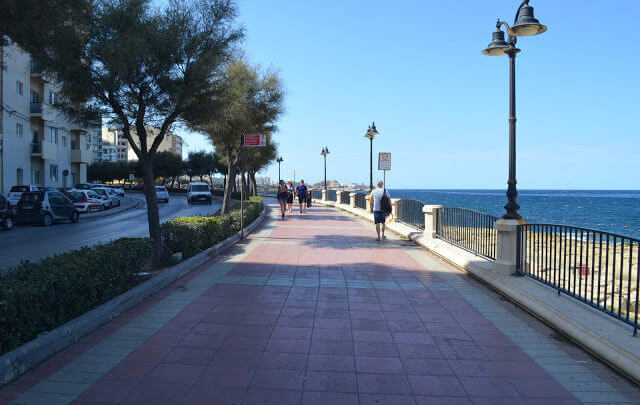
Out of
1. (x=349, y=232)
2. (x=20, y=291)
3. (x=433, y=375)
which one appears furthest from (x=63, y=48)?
(x=349, y=232)

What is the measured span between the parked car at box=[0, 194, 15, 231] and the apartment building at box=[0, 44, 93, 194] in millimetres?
9979

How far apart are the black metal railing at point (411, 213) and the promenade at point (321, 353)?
702cm

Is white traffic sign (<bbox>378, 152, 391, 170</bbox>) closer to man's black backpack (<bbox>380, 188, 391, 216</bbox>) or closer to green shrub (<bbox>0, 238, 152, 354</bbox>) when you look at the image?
man's black backpack (<bbox>380, 188, 391, 216</bbox>)

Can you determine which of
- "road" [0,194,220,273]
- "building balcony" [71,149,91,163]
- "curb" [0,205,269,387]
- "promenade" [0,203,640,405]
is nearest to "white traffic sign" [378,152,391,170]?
"road" [0,194,220,273]

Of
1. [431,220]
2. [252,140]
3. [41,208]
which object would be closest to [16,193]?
[41,208]

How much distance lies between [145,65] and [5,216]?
12930mm

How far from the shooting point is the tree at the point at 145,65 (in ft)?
26.4

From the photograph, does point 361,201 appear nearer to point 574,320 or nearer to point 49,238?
point 49,238

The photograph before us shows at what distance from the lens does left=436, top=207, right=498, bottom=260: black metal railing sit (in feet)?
30.8

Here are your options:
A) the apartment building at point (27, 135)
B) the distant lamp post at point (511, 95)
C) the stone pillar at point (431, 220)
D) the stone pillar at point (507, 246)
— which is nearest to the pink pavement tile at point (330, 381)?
the stone pillar at point (507, 246)

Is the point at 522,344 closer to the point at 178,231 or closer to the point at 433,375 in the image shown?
the point at 433,375

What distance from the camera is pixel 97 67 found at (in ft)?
27.3

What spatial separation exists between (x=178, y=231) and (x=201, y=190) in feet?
100

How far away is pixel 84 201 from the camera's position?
1067 inches
